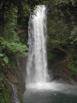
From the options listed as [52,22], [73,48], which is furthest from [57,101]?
[52,22]

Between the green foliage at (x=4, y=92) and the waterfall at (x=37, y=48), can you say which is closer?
the green foliage at (x=4, y=92)

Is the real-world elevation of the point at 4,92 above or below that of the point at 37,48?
above

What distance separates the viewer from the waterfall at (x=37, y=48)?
21.3m

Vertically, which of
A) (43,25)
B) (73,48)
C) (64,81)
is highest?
(43,25)

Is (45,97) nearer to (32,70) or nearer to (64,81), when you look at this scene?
(64,81)

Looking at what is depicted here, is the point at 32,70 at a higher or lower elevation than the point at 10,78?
lower

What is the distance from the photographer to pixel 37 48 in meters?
21.8

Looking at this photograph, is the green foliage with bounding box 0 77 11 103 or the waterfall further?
the waterfall

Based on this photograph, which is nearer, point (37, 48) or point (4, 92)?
point (4, 92)

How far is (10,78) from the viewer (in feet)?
33.2

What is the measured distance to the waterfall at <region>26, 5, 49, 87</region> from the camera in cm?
2128

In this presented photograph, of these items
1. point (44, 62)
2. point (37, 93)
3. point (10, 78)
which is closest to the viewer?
point (10, 78)

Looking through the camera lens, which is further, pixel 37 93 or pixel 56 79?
pixel 56 79

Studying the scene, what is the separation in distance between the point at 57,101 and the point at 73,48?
657 centimetres
